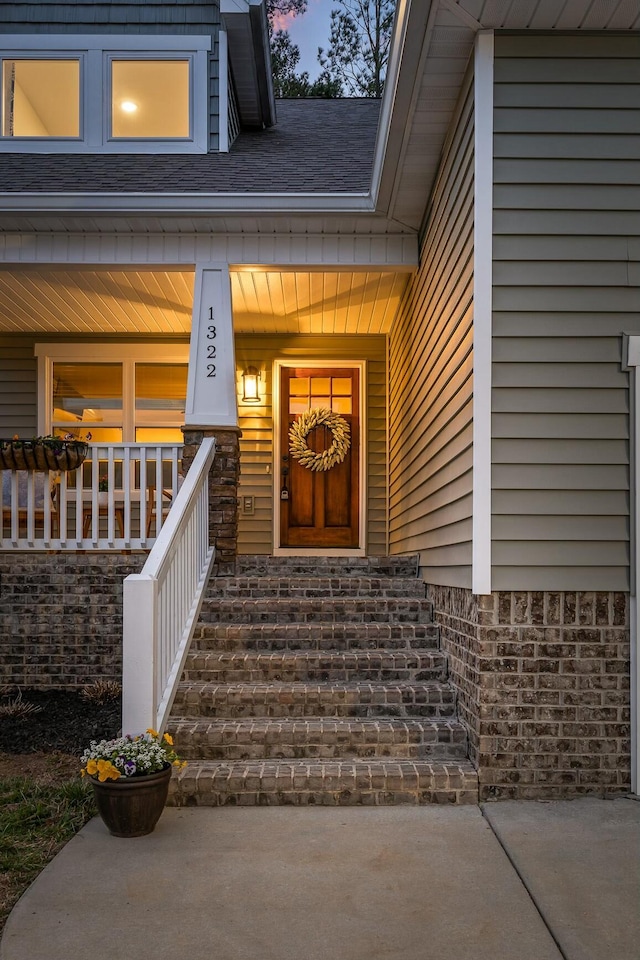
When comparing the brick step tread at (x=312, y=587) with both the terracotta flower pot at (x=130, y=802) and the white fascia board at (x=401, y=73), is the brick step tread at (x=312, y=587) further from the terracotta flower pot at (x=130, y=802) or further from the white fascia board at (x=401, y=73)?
the white fascia board at (x=401, y=73)

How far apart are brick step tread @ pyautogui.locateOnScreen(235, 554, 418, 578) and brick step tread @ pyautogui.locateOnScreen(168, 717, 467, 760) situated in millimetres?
1880

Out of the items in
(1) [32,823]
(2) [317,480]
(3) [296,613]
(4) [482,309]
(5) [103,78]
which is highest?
(5) [103,78]

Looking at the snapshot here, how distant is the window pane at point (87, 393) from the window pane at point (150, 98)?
2211mm

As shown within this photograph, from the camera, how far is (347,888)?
2678mm

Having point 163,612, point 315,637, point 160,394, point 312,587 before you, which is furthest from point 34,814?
point 160,394

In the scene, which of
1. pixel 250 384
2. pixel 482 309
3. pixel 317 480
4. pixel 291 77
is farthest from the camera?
pixel 291 77

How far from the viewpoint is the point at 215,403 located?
225 inches

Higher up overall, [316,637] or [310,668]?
[316,637]

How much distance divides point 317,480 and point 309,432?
473mm

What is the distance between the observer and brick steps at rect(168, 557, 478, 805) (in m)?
3.53

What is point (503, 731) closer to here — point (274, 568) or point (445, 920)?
point (445, 920)

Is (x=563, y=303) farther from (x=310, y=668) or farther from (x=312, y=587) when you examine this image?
(x=312, y=587)

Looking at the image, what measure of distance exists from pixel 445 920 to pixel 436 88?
12.3ft

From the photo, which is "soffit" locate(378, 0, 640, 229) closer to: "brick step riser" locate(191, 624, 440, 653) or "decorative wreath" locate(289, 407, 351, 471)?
"brick step riser" locate(191, 624, 440, 653)
